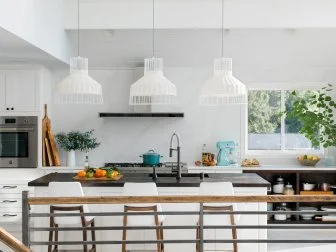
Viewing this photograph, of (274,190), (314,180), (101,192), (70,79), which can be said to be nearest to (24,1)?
(70,79)

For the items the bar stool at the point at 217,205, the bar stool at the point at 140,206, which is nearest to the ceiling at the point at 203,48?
the bar stool at the point at 140,206

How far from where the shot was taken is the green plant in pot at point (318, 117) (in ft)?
25.7

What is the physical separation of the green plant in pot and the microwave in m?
4.00

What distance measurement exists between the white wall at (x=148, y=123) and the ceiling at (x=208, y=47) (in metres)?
0.21

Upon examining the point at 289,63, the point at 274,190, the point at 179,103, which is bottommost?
the point at 274,190

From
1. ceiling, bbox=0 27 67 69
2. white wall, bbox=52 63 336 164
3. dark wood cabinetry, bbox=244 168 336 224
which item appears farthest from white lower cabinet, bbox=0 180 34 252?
dark wood cabinetry, bbox=244 168 336 224

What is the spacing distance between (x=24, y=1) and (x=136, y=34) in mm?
2314

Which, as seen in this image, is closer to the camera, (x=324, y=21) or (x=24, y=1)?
(x=24, y=1)

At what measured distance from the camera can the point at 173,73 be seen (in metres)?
8.28

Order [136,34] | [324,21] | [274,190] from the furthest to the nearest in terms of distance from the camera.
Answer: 1. [274,190]
2. [136,34]
3. [324,21]

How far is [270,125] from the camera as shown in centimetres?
Answer: 857

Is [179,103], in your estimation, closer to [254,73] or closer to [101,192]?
[254,73]

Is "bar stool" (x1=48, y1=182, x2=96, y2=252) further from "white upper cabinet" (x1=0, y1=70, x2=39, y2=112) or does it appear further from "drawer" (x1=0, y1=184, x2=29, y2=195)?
"white upper cabinet" (x1=0, y1=70, x2=39, y2=112)

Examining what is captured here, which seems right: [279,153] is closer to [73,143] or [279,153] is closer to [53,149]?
[73,143]
